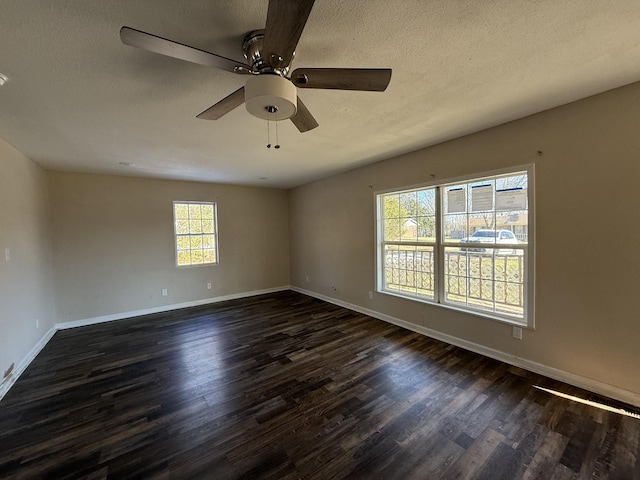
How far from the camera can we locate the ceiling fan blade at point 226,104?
1539mm

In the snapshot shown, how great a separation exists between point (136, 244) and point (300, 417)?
4325mm

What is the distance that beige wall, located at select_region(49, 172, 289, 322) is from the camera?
4156 mm

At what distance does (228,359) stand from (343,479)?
1.87 m

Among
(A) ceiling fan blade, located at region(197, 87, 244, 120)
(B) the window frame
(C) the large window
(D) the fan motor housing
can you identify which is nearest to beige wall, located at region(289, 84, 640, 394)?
(C) the large window

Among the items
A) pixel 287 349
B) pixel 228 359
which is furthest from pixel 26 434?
pixel 287 349

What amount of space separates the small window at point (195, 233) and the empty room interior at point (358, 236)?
95 centimetres

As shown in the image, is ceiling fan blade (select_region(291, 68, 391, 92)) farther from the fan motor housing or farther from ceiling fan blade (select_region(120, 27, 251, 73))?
ceiling fan blade (select_region(120, 27, 251, 73))

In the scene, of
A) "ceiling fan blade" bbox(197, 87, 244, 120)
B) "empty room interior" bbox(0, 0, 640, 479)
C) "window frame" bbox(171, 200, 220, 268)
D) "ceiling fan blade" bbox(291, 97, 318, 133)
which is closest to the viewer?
"empty room interior" bbox(0, 0, 640, 479)

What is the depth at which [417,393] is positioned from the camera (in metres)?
2.27

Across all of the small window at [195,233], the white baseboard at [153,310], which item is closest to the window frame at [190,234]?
the small window at [195,233]

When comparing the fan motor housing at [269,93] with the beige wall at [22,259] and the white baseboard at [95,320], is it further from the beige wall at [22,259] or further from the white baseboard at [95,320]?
the white baseboard at [95,320]

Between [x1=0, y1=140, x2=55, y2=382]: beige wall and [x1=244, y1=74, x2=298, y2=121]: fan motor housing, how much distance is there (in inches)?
123

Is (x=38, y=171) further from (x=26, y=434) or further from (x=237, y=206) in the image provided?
(x=26, y=434)

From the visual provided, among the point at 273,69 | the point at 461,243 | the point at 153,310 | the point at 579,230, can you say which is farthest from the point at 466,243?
the point at 153,310
